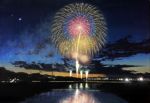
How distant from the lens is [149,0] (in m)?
71.3

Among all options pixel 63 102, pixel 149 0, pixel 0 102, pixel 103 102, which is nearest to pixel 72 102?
pixel 63 102

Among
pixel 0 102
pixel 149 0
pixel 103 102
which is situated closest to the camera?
pixel 149 0

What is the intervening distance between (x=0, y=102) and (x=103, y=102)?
23406mm

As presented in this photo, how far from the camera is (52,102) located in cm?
10262

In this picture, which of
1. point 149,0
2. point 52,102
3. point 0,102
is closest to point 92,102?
point 52,102

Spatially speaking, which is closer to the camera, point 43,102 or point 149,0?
point 149,0

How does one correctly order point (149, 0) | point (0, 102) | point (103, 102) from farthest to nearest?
point (103, 102) → point (0, 102) → point (149, 0)

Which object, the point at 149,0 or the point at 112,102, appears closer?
the point at 149,0

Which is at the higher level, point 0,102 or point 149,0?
point 149,0

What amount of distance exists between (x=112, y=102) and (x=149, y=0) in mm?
39510

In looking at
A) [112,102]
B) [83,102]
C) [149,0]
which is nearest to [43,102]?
[83,102]

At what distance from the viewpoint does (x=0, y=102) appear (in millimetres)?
97062

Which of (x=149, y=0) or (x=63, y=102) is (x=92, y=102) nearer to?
(x=63, y=102)

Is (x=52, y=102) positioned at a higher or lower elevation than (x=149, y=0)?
lower
